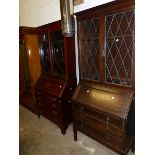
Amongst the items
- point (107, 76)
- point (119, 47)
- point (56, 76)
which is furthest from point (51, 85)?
point (119, 47)

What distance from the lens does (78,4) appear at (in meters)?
2.48

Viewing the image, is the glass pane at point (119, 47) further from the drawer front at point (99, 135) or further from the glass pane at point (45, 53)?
the glass pane at point (45, 53)

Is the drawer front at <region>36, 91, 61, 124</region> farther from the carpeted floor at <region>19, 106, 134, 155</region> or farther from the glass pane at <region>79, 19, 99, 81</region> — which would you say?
the glass pane at <region>79, 19, 99, 81</region>

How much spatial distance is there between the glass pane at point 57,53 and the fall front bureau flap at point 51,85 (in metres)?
0.19

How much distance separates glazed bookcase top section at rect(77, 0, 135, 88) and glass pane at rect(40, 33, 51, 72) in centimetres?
90

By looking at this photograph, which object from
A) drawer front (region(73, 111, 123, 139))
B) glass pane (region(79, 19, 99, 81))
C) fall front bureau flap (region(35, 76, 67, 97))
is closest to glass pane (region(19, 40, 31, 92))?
fall front bureau flap (region(35, 76, 67, 97))

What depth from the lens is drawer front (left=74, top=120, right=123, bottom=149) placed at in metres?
1.82

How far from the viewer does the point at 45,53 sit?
9.78 feet

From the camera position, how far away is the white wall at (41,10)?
8.19ft

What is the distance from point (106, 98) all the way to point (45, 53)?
164cm

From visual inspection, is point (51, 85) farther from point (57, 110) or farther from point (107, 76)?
point (107, 76)

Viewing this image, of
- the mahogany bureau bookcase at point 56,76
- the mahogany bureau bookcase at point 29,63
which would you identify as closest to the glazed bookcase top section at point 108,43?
the mahogany bureau bookcase at point 56,76
